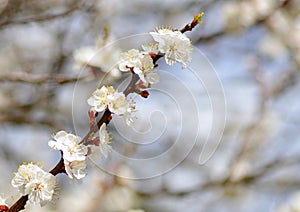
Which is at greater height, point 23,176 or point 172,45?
point 172,45

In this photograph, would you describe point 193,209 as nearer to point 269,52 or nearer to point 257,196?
point 257,196

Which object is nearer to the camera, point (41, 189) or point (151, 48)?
point (41, 189)

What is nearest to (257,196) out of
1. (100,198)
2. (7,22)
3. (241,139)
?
(241,139)

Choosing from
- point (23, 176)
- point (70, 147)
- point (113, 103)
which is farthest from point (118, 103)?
point (23, 176)

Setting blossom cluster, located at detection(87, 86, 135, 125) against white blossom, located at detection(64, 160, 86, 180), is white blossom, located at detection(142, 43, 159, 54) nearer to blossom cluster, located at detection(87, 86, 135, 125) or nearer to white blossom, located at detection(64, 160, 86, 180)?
blossom cluster, located at detection(87, 86, 135, 125)

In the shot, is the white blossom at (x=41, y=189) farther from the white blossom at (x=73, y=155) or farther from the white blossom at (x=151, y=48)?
the white blossom at (x=151, y=48)

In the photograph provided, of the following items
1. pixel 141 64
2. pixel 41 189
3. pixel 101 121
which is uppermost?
pixel 141 64

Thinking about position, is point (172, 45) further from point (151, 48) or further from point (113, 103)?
point (113, 103)
